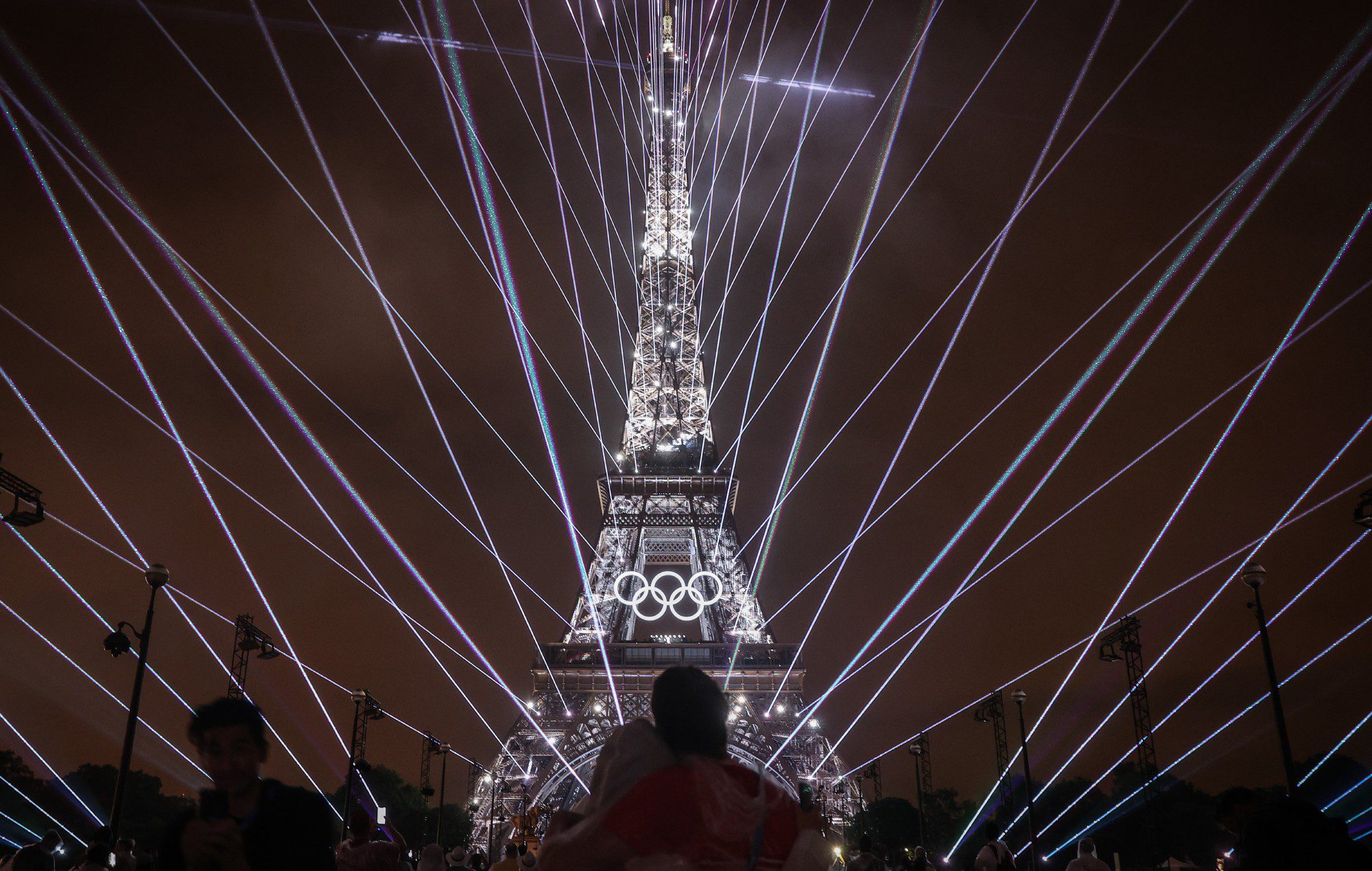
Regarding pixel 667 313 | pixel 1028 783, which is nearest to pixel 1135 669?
pixel 1028 783

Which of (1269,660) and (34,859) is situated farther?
(1269,660)

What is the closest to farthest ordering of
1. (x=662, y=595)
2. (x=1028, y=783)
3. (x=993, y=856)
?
1. (x=993, y=856)
2. (x=1028, y=783)
3. (x=662, y=595)

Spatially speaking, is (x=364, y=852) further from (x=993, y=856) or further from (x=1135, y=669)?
(x=1135, y=669)

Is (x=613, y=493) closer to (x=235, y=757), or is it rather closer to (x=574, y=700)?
(x=574, y=700)

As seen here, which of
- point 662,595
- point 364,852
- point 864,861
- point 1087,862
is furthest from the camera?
point 662,595

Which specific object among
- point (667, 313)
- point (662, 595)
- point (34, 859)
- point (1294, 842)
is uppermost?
point (667, 313)

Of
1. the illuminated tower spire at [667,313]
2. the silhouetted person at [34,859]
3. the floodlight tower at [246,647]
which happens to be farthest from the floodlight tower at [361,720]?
the illuminated tower spire at [667,313]

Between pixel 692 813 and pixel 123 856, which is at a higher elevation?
pixel 123 856

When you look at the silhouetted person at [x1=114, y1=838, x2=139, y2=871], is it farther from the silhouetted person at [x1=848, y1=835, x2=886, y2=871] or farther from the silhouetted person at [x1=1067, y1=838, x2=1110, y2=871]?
the silhouetted person at [x1=1067, y1=838, x2=1110, y2=871]

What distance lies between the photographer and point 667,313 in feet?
203

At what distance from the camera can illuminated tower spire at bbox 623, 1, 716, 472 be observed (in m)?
58.7

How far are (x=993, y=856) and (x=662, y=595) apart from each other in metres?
32.0

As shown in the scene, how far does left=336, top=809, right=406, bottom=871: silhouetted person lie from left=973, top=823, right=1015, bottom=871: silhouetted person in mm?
6213

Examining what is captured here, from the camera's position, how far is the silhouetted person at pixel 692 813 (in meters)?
3.12
